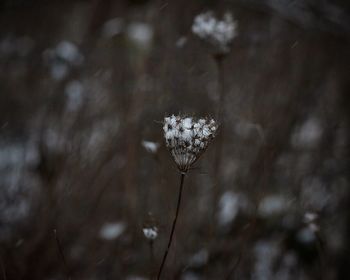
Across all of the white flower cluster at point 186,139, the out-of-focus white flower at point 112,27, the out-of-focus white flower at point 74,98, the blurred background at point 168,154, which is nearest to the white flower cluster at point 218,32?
the blurred background at point 168,154

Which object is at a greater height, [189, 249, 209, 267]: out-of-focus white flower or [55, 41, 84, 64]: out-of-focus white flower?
[55, 41, 84, 64]: out-of-focus white flower

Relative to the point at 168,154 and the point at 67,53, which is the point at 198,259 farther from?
the point at 67,53

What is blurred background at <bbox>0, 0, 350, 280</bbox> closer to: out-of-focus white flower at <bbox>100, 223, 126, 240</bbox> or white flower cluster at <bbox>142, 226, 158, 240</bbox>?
out-of-focus white flower at <bbox>100, 223, 126, 240</bbox>

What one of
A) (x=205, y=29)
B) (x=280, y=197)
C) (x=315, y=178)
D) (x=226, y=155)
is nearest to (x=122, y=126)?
(x=226, y=155)

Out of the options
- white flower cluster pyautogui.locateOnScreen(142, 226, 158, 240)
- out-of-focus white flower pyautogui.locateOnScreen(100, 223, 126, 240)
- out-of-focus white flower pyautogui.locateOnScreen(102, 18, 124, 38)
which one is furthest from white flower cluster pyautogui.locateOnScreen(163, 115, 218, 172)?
out-of-focus white flower pyautogui.locateOnScreen(102, 18, 124, 38)

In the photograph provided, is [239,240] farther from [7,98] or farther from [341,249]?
[7,98]

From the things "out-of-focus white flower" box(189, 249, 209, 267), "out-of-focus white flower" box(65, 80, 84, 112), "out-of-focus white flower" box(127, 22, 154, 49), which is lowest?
"out-of-focus white flower" box(189, 249, 209, 267)

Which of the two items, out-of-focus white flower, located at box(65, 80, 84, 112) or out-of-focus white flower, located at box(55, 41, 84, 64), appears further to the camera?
out-of-focus white flower, located at box(55, 41, 84, 64)

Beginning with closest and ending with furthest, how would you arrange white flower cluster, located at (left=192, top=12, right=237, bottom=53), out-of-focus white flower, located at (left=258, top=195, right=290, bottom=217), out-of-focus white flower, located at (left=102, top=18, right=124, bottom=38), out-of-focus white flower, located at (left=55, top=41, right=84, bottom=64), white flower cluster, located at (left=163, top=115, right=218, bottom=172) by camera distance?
white flower cluster, located at (left=163, top=115, right=218, bottom=172) < white flower cluster, located at (left=192, top=12, right=237, bottom=53) < out-of-focus white flower, located at (left=258, top=195, right=290, bottom=217) < out-of-focus white flower, located at (left=55, top=41, right=84, bottom=64) < out-of-focus white flower, located at (left=102, top=18, right=124, bottom=38)
